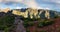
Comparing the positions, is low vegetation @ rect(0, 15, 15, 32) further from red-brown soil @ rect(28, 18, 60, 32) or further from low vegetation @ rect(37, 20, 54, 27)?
low vegetation @ rect(37, 20, 54, 27)

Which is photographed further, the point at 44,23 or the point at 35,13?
the point at 35,13

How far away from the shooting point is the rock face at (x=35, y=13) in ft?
9.29

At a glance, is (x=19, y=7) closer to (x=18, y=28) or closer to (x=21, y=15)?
(x=21, y=15)

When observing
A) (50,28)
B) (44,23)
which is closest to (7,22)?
(44,23)

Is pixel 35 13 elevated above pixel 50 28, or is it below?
above

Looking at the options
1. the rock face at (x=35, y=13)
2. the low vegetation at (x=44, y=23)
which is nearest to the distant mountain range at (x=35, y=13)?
the rock face at (x=35, y=13)

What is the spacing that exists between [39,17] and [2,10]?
81 cm

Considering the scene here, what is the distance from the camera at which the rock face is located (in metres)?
2.83

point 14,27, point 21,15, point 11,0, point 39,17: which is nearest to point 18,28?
point 14,27

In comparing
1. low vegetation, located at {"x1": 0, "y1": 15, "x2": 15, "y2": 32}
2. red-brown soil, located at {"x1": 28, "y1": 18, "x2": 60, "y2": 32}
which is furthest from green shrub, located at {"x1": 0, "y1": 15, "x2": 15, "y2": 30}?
red-brown soil, located at {"x1": 28, "y1": 18, "x2": 60, "y2": 32}

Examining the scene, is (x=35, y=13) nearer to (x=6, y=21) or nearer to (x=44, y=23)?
(x=44, y=23)

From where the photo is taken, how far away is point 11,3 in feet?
10.0

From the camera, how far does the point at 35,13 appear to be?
A: 9.59ft

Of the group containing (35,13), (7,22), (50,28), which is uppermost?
(35,13)
